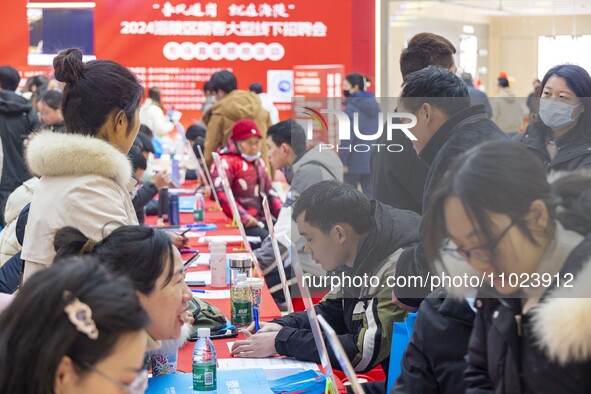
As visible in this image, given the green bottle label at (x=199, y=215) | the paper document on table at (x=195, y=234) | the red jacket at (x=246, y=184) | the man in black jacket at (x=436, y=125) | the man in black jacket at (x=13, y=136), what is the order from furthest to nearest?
the man in black jacket at (x=13, y=136)
the red jacket at (x=246, y=184)
the green bottle label at (x=199, y=215)
the paper document on table at (x=195, y=234)
the man in black jacket at (x=436, y=125)

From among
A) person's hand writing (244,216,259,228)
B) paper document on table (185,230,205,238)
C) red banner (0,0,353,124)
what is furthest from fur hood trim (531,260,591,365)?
red banner (0,0,353,124)

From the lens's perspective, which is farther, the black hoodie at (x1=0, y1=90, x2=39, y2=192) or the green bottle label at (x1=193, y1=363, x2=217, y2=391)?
the black hoodie at (x1=0, y1=90, x2=39, y2=192)

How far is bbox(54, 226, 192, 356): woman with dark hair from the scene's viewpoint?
206cm

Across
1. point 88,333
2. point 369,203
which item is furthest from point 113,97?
point 88,333

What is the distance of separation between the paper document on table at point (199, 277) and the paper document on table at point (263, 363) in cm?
115

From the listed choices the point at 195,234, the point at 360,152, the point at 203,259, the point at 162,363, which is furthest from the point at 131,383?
the point at 195,234

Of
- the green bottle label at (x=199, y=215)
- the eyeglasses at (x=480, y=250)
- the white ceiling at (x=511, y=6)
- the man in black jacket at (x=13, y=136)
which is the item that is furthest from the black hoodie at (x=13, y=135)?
the white ceiling at (x=511, y=6)

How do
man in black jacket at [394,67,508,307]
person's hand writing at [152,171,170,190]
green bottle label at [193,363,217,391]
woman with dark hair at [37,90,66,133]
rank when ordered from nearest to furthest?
green bottle label at [193,363,217,391]
man in black jacket at [394,67,508,307]
person's hand writing at [152,171,170,190]
woman with dark hair at [37,90,66,133]

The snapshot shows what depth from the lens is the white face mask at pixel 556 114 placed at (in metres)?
3.30

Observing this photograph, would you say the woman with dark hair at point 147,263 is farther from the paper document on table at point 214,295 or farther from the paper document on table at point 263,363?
the paper document on table at point 214,295

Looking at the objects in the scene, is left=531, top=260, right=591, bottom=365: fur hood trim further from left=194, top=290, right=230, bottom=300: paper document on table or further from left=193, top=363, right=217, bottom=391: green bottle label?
left=194, top=290, right=230, bottom=300: paper document on table

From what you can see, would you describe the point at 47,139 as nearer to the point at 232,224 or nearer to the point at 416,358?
the point at 416,358

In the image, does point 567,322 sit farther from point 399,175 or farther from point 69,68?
point 69,68

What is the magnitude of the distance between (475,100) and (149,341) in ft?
4.19
